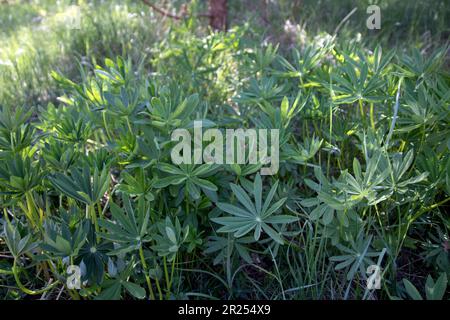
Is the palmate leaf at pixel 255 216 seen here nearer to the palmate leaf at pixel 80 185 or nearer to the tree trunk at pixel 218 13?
the palmate leaf at pixel 80 185

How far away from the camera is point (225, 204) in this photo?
1.25 metres

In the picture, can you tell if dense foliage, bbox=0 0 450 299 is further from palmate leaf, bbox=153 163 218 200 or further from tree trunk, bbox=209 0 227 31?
tree trunk, bbox=209 0 227 31

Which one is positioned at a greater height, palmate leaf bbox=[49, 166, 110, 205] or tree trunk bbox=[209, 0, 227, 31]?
palmate leaf bbox=[49, 166, 110, 205]

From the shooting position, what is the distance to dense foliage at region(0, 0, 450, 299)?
121 cm

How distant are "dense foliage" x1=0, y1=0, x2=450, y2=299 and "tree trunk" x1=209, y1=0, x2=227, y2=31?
133cm

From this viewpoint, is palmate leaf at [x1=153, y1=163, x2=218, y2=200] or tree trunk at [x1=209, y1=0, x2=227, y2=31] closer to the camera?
palmate leaf at [x1=153, y1=163, x2=218, y2=200]

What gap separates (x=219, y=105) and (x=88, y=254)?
996mm

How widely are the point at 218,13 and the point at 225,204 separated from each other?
1.83 meters

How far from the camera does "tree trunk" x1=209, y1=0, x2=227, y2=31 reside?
2811 millimetres

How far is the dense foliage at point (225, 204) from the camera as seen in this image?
1213mm

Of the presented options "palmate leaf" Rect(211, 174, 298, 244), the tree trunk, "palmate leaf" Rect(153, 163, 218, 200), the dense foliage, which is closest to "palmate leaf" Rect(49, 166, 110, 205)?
the dense foliage

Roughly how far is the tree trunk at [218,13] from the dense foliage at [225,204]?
1.33 meters

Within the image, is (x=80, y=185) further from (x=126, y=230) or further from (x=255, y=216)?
(x=255, y=216)

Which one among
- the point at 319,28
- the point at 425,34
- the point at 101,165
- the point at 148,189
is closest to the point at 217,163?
the point at 148,189
